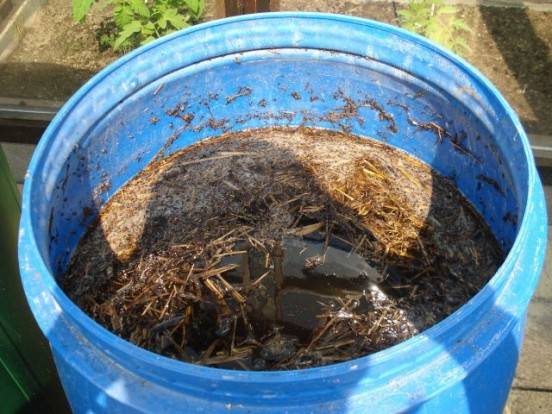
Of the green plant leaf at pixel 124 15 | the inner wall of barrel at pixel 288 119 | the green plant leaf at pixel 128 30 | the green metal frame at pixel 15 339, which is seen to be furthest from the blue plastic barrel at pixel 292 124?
the green plant leaf at pixel 124 15

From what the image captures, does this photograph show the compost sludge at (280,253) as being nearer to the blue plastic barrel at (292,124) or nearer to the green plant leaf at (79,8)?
the blue plastic barrel at (292,124)

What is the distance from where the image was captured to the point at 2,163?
146 cm

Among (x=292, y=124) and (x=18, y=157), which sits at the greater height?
(x=292, y=124)

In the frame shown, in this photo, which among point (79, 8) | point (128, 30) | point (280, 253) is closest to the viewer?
point (280, 253)

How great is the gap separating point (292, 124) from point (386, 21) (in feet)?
4.00

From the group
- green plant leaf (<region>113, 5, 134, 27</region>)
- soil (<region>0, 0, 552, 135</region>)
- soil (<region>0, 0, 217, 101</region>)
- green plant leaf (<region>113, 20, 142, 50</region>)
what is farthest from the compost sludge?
soil (<region>0, 0, 217, 101</region>)

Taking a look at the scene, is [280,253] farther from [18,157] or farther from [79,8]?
[18,157]

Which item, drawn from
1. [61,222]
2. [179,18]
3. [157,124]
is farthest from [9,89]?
[61,222]

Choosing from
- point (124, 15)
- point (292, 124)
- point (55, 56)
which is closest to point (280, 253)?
point (292, 124)

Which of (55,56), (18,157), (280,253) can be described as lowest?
(18,157)

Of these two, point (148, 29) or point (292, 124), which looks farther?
point (148, 29)

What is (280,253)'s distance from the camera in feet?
5.59

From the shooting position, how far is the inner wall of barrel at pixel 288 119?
1477 mm

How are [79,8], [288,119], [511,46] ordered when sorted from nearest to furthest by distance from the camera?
[288,119], [79,8], [511,46]
